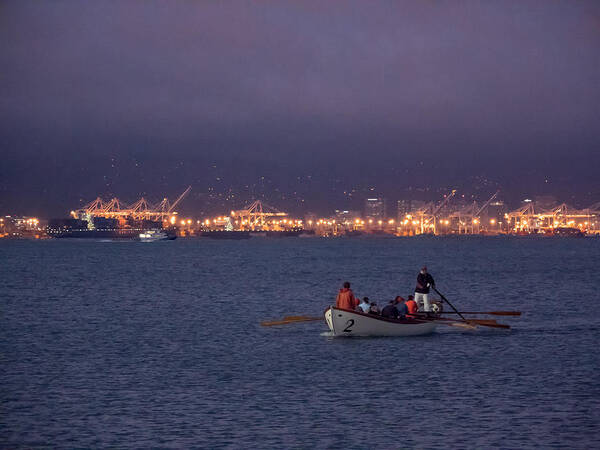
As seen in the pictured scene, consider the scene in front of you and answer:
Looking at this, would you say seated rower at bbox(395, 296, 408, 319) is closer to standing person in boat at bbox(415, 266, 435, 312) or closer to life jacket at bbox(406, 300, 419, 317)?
life jacket at bbox(406, 300, 419, 317)

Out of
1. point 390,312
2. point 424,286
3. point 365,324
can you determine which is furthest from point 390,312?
point 424,286

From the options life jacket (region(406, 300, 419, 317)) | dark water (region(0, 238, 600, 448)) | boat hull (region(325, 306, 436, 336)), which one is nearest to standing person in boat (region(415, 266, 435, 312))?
life jacket (region(406, 300, 419, 317))

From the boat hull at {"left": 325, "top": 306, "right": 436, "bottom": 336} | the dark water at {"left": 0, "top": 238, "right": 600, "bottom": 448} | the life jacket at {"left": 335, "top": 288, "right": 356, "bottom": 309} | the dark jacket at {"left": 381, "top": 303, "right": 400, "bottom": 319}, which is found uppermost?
the life jacket at {"left": 335, "top": 288, "right": 356, "bottom": 309}

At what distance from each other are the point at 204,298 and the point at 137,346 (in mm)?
30698

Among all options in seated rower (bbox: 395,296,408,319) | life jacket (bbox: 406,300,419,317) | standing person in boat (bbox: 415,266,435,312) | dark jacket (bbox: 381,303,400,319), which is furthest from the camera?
standing person in boat (bbox: 415,266,435,312)

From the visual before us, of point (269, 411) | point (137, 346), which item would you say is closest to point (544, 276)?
point (137, 346)

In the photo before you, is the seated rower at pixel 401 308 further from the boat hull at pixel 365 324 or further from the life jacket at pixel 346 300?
the life jacket at pixel 346 300

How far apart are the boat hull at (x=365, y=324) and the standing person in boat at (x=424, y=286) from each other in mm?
2117

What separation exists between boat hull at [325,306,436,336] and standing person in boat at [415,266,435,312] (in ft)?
6.94

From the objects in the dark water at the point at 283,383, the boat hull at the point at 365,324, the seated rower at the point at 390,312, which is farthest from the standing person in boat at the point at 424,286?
the seated rower at the point at 390,312

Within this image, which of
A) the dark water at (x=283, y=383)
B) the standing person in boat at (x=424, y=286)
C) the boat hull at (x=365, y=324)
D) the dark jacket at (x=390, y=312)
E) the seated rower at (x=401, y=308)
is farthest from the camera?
the standing person in boat at (x=424, y=286)

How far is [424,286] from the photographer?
37.8 meters

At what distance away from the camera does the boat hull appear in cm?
3453

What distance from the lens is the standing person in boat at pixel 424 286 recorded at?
3756 cm
